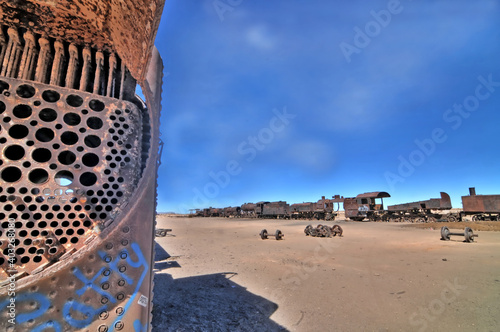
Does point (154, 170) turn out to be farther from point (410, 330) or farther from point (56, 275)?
point (410, 330)

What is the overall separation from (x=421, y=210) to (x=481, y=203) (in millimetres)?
5155

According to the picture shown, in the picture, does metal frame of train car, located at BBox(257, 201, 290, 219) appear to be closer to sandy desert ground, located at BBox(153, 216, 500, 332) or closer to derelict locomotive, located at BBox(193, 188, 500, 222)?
derelict locomotive, located at BBox(193, 188, 500, 222)

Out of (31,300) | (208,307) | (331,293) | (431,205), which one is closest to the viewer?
(31,300)

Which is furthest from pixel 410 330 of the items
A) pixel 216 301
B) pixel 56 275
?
pixel 56 275

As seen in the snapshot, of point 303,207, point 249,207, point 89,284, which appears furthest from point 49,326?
point 249,207

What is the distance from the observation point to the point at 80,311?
1.68 metres

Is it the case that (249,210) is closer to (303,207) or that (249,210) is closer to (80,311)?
(303,207)

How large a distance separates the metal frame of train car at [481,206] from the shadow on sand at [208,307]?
91.8 ft

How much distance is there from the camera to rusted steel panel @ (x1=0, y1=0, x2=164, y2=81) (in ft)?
4.99

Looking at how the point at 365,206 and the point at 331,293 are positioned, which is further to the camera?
the point at 365,206

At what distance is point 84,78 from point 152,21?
3.11 ft

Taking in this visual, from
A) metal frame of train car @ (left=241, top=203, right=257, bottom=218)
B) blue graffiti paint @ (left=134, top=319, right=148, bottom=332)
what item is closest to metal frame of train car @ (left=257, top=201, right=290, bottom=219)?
metal frame of train car @ (left=241, top=203, right=257, bottom=218)

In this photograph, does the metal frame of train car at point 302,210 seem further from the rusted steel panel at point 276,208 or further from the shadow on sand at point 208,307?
the shadow on sand at point 208,307

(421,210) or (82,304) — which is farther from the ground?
(421,210)
